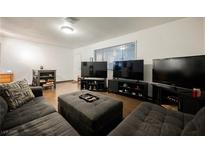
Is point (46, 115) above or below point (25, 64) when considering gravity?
below

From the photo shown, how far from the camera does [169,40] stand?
2.84 meters

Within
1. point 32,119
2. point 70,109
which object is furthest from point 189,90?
point 32,119

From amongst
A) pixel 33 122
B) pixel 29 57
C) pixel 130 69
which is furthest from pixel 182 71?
pixel 29 57

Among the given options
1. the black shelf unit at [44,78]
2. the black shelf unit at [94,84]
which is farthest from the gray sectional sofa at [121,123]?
the black shelf unit at [44,78]

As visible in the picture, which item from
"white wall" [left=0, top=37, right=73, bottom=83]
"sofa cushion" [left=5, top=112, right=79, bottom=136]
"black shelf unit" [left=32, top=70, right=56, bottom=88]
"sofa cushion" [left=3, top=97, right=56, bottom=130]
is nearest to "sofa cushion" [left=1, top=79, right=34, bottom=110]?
"sofa cushion" [left=3, top=97, right=56, bottom=130]

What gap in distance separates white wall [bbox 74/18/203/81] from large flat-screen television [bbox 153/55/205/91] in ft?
1.95

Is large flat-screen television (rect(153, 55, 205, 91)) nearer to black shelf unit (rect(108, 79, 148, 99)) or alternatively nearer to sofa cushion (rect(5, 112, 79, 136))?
black shelf unit (rect(108, 79, 148, 99))

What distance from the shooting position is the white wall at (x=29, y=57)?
4711mm

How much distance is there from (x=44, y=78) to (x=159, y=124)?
5094mm

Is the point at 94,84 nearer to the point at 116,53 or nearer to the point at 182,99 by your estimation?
the point at 116,53
